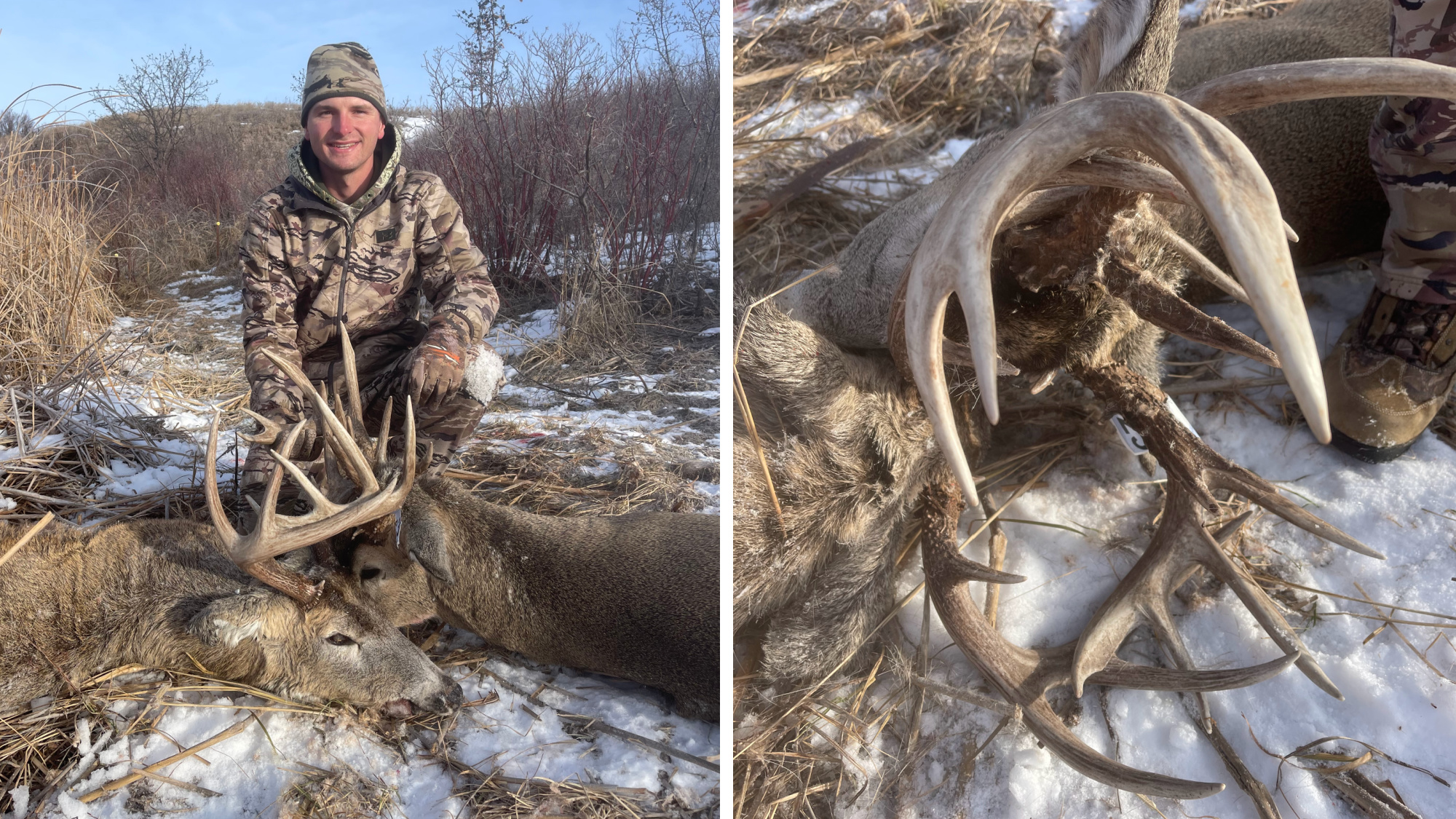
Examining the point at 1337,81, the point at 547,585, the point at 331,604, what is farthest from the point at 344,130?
the point at 1337,81

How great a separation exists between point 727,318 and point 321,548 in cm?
175

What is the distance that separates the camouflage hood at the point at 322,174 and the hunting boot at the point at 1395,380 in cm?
329

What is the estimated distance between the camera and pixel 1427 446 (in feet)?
8.95

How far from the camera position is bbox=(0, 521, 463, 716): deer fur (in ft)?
7.40

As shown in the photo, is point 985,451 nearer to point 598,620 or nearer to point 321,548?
point 598,620

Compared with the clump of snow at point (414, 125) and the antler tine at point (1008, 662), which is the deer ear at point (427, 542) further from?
the clump of snow at point (414, 125)

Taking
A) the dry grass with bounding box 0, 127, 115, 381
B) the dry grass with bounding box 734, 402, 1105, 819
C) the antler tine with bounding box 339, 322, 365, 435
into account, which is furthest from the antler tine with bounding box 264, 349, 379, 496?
the dry grass with bounding box 0, 127, 115, 381

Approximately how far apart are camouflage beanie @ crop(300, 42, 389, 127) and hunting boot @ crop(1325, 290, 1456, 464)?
3.36 meters

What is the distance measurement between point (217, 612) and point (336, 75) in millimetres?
1684

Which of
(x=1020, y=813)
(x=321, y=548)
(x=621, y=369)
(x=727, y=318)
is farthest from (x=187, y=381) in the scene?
(x=1020, y=813)

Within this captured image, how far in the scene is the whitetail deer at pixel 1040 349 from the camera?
4.48 ft

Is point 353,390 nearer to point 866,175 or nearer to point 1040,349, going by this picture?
point 1040,349

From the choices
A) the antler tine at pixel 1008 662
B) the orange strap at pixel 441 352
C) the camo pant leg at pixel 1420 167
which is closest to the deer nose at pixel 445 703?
the orange strap at pixel 441 352

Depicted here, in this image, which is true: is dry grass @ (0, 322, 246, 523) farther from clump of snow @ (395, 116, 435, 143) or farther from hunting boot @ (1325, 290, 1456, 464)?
hunting boot @ (1325, 290, 1456, 464)
